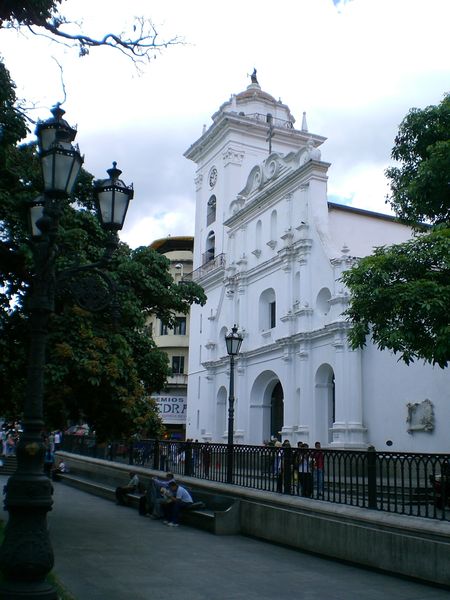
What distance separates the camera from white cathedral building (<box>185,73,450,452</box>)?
75.4 feet

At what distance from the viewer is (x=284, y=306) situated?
29500 mm

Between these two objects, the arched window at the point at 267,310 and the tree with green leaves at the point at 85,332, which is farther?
the arched window at the point at 267,310

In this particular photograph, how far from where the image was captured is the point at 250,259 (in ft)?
109

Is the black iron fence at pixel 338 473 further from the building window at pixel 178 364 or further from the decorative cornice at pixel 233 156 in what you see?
the building window at pixel 178 364

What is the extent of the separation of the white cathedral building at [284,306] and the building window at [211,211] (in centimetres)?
7

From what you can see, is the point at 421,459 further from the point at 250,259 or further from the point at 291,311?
the point at 250,259

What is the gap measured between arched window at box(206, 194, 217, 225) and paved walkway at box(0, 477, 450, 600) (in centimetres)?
2685

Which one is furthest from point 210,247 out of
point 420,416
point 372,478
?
point 372,478

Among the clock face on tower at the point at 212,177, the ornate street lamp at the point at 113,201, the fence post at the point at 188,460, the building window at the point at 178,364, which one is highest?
the clock face on tower at the point at 212,177

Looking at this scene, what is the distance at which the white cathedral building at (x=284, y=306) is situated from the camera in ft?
75.4

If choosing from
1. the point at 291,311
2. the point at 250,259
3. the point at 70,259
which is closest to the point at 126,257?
the point at 70,259

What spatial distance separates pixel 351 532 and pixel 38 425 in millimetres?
5513

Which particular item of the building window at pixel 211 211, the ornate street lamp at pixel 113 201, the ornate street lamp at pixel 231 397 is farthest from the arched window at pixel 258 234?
the ornate street lamp at pixel 113 201

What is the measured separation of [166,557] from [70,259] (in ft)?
16.6
